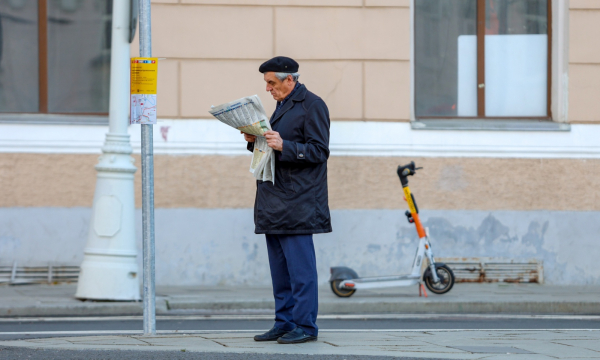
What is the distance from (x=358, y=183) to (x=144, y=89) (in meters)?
5.32

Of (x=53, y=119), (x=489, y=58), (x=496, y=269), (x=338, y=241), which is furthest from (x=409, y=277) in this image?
(x=53, y=119)

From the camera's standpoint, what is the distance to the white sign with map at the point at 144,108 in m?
5.84

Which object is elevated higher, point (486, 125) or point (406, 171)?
point (486, 125)

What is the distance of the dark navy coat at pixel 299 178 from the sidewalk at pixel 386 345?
2.40ft

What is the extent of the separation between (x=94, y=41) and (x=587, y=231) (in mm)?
6599

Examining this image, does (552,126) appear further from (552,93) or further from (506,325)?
(506,325)

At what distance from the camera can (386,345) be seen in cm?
549

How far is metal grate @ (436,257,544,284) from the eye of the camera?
10.8 metres

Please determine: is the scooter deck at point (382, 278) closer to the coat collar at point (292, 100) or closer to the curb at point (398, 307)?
the curb at point (398, 307)

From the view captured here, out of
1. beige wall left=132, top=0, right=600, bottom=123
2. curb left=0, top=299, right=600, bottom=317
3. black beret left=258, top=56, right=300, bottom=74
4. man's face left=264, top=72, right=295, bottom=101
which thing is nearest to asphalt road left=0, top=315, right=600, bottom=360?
curb left=0, top=299, right=600, bottom=317

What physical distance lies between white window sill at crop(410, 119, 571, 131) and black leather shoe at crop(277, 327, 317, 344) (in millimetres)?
5890

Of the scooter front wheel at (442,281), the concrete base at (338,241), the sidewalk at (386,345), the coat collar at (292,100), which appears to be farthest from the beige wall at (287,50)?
the coat collar at (292,100)

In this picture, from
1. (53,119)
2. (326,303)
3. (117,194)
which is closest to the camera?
(326,303)

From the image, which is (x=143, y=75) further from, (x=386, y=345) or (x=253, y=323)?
(x=253, y=323)
